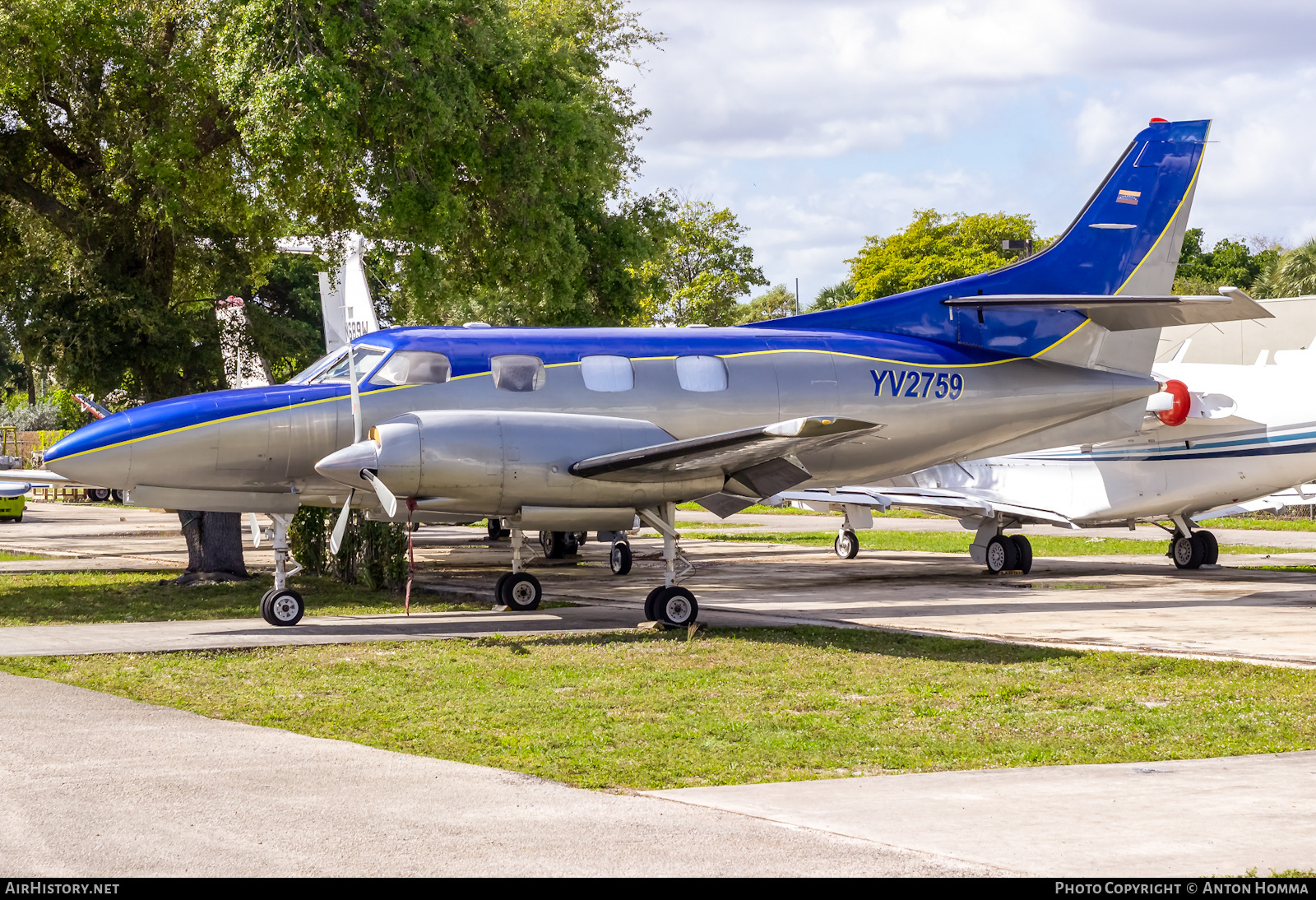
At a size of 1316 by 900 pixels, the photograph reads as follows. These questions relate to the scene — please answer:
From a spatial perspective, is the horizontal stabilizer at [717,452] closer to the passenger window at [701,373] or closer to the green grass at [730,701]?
the passenger window at [701,373]

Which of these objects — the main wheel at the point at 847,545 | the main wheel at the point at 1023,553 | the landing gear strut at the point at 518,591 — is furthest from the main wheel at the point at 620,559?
the main wheel at the point at 1023,553

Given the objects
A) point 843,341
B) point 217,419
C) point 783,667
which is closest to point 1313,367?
point 843,341

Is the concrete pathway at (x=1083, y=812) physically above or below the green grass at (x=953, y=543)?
below

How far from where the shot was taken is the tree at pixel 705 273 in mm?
55531

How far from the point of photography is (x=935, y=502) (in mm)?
23125

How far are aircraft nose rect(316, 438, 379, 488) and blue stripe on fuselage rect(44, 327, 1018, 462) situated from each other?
5.19ft

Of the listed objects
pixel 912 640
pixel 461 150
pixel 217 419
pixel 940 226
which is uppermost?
pixel 940 226

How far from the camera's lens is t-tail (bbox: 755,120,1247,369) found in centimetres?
1739

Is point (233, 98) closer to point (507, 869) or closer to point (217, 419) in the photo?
point (217, 419)

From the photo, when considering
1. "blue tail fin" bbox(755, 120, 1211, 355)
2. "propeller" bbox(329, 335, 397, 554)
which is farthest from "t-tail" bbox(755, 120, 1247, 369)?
"propeller" bbox(329, 335, 397, 554)

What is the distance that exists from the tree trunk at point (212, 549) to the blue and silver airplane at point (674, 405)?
6052 millimetres

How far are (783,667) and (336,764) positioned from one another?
5442 millimetres
